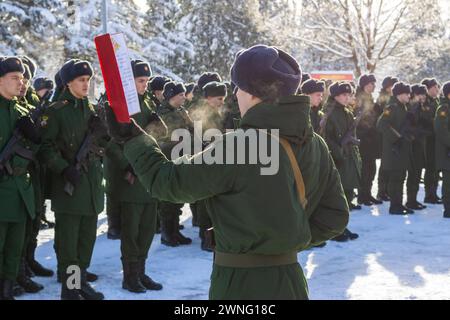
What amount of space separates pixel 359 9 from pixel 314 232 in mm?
24865

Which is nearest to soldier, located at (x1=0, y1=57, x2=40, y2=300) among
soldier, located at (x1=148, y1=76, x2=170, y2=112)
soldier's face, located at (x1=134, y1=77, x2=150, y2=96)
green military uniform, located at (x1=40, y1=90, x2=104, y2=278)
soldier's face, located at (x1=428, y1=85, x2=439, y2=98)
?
green military uniform, located at (x1=40, y1=90, x2=104, y2=278)

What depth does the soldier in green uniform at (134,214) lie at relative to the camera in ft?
20.3

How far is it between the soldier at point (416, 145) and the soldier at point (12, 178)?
6.81 m

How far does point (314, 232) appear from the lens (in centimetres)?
315

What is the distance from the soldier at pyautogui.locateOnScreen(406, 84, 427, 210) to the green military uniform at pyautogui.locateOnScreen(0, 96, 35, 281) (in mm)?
6809

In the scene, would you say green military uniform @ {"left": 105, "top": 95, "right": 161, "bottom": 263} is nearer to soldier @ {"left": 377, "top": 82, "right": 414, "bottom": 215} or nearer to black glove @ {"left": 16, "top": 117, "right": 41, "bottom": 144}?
black glove @ {"left": 16, "top": 117, "right": 41, "bottom": 144}

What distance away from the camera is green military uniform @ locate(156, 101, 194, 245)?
23.9 ft

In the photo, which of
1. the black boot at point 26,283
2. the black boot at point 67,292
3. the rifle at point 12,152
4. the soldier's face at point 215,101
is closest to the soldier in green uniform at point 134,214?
the black boot at point 67,292

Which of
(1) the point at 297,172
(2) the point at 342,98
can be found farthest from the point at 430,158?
(1) the point at 297,172

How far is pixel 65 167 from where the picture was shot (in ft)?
18.2

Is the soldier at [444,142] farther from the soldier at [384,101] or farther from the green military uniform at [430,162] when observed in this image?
the soldier at [384,101]

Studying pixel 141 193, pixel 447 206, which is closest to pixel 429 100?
pixel 447 206

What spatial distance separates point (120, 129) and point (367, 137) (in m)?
9.35

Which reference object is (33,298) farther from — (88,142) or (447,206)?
(447,206)
